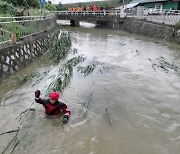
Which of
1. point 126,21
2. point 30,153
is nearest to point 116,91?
point 30,153

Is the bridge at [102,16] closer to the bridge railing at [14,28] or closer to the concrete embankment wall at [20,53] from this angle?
the concrete embankment wall at [20,53]

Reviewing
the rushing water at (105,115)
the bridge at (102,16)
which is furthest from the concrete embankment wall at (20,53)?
the bridge at (102,16)

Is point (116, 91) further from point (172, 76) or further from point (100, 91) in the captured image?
point (172, 76)

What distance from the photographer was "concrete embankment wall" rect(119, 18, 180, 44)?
66.9ft

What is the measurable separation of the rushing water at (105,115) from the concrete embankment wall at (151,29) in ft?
31.7

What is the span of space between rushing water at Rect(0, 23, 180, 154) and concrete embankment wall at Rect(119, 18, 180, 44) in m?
9.66

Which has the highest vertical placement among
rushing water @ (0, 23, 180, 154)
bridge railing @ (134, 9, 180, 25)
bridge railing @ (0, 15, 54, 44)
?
bridge railing @ (134, 9, 180, 25)

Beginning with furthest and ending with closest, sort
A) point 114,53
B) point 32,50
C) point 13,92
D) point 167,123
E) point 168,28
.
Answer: point 168,28, point 114,53, point 32,50, point 13,92, point 167,123

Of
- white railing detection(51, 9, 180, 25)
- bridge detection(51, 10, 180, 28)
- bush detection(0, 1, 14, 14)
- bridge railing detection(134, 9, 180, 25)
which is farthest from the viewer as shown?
bridge detection(51, 10, 180, 28)

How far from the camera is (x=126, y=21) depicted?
108ft

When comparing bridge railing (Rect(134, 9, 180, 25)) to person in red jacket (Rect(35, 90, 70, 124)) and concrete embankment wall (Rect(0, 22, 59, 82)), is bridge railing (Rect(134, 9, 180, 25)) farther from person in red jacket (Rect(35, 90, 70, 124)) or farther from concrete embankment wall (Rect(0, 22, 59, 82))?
person in red jacket (Rect(35, 90, 70, 124))

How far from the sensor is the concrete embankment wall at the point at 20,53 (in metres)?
9.43

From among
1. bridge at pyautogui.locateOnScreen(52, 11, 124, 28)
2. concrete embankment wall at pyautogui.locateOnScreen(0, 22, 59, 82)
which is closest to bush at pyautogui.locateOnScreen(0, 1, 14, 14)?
concrete embankment wall at pyautogui.locateOnScreen(0, 22, 59, 82)

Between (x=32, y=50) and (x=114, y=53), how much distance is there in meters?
5.83
